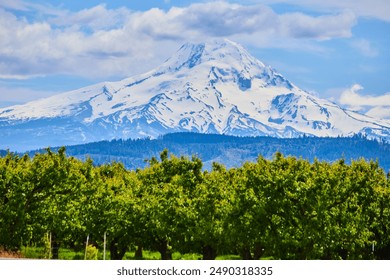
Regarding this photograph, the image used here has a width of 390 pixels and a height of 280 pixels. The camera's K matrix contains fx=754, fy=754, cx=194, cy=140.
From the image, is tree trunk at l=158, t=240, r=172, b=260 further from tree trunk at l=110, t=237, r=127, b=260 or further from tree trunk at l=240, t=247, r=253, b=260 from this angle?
tree trunk at l=240, t=247, r=253, b=260

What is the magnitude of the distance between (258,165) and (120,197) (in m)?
11.8

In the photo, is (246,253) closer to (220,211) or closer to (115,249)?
(220,211)

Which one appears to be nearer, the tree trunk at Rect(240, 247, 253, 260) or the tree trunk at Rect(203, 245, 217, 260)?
the tree trunk at Rect(240, 247, 253, 260)

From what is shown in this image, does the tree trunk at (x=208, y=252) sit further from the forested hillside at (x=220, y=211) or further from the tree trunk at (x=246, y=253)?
the tree trunk at (x=246, y=253)

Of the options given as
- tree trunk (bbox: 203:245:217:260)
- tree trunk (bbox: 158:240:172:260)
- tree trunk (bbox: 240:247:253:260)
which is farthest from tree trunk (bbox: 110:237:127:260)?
tree trunk (bbox: 240:247:253:260)

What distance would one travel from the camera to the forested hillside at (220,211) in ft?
113

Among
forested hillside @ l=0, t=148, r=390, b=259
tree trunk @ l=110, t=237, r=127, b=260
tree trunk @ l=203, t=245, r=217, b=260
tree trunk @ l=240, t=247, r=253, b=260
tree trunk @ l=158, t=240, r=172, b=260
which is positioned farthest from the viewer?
tree trunk @ l=110, t=237, r=127, b=260

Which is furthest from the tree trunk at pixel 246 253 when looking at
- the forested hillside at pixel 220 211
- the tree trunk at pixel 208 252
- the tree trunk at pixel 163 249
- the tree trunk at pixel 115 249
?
the tree trunk at pixel 115 249

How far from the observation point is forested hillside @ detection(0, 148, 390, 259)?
34312 mm

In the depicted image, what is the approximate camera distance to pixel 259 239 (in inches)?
1385

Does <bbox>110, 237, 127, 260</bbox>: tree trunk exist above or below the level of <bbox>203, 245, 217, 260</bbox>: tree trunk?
above
